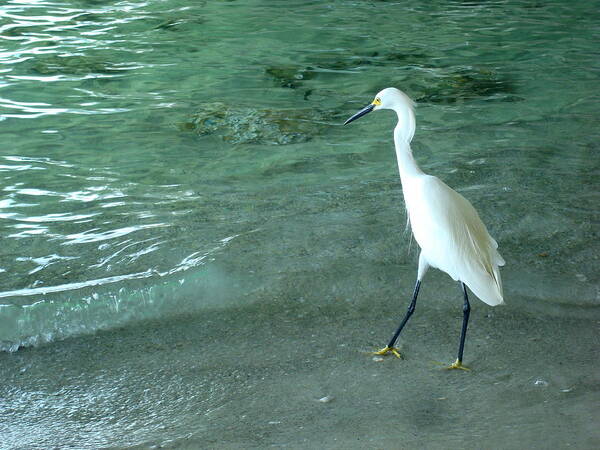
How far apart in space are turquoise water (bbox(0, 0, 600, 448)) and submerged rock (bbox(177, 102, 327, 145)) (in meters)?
0.03

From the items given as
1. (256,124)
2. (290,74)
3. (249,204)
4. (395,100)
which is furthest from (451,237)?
(290,74)

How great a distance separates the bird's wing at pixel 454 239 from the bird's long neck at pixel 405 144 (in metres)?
0.14

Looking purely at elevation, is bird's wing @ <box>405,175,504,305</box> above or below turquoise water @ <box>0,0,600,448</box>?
above

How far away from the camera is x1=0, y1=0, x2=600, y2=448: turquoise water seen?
11.6ft

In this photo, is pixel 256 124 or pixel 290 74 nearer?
pixel 256 124

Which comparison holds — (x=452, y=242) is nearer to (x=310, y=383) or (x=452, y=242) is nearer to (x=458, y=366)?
(x=458, y=366)

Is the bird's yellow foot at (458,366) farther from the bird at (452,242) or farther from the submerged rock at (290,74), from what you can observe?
the submerged rock at (290,74)

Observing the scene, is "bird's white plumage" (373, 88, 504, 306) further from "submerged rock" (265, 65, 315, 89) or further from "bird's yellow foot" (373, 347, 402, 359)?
"submerged rock" (265, 65, 315, 89)

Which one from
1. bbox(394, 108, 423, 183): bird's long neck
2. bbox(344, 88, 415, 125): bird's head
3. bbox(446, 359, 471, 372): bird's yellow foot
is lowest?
bbox(446, 359, 471, 372): bird's yellow foot

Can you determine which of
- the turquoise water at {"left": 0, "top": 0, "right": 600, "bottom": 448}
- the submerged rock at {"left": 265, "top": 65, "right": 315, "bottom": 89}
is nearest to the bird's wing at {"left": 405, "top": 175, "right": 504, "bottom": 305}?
the turquoise water at {"left": 0, "top": 0, "right": 600, "bottom": 448}

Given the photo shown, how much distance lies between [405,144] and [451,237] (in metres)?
0.62

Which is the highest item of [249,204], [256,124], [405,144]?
[405,144]

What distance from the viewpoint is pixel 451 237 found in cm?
344

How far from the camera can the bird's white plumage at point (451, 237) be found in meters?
3.40
